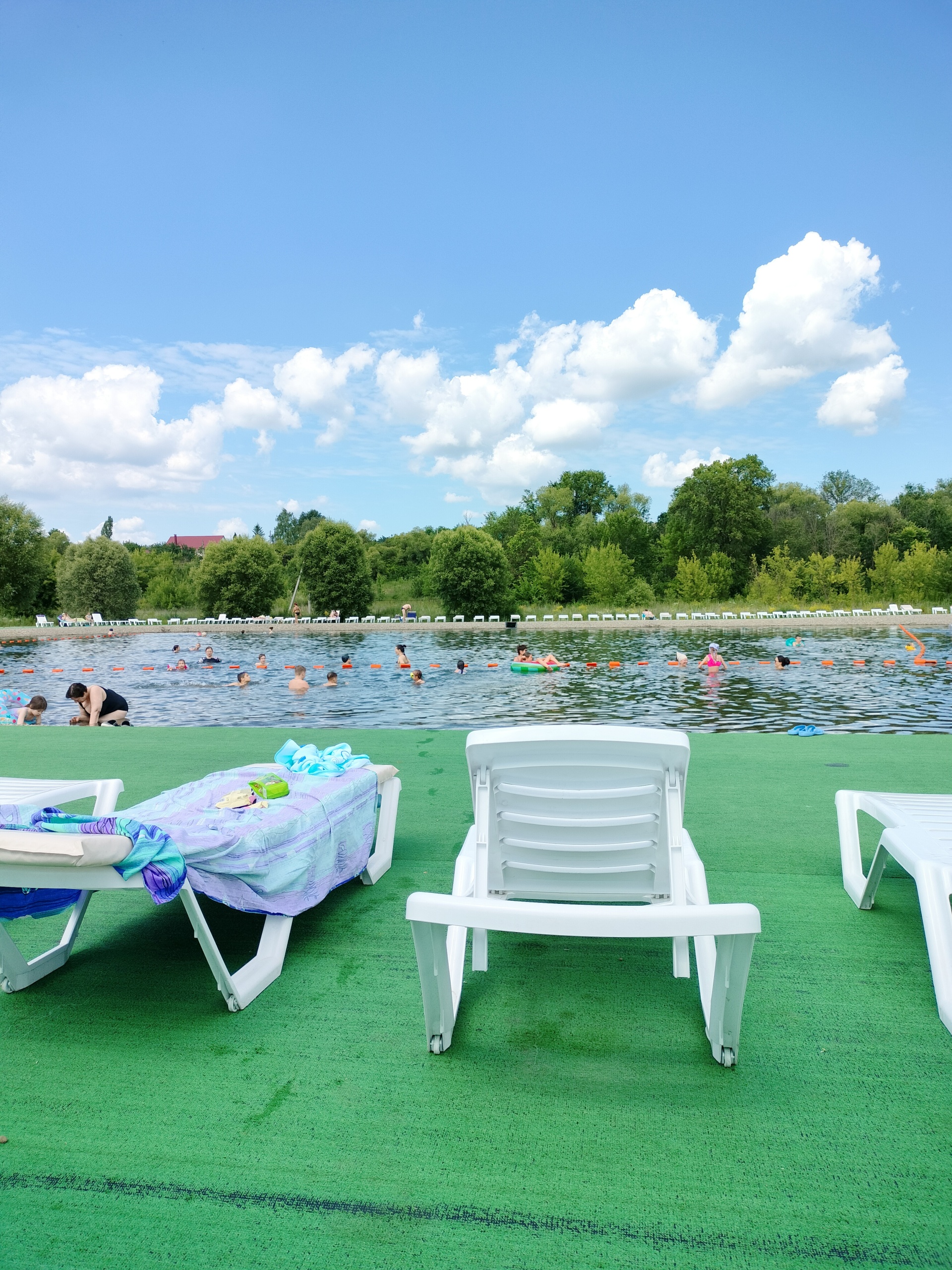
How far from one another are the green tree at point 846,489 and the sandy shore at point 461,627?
3505 cm

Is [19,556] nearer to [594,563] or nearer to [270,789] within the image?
[594,563]

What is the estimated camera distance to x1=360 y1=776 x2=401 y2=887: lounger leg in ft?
11.5

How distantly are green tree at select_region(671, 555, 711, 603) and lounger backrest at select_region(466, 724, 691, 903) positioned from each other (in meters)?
54.5

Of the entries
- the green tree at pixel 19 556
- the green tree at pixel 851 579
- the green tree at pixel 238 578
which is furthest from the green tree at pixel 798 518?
the green tree at pixel 19 556

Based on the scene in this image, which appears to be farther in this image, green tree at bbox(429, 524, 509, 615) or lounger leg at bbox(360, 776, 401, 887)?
green tree at bbox(429, 524, 509, 615)

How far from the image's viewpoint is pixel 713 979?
79.9 inches

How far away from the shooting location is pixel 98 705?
9.91 m

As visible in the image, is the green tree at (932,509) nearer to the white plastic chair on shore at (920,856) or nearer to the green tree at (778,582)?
the green tree at (778,582)

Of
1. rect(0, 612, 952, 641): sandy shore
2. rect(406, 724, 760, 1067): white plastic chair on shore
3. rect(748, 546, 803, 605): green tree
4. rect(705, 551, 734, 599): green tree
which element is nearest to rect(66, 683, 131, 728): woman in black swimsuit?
rect(406, 724, 760, 1067): white plastic chair on shore

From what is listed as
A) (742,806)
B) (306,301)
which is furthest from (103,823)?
(306,301)

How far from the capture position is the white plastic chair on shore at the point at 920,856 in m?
2.32

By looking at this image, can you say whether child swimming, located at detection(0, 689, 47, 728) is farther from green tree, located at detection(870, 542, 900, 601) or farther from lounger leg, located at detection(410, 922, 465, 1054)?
green tree, located at detection(870, 542, 900, 601)

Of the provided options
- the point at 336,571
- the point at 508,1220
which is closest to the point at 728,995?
the point at 508,1220

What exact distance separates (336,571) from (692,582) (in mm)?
25971
